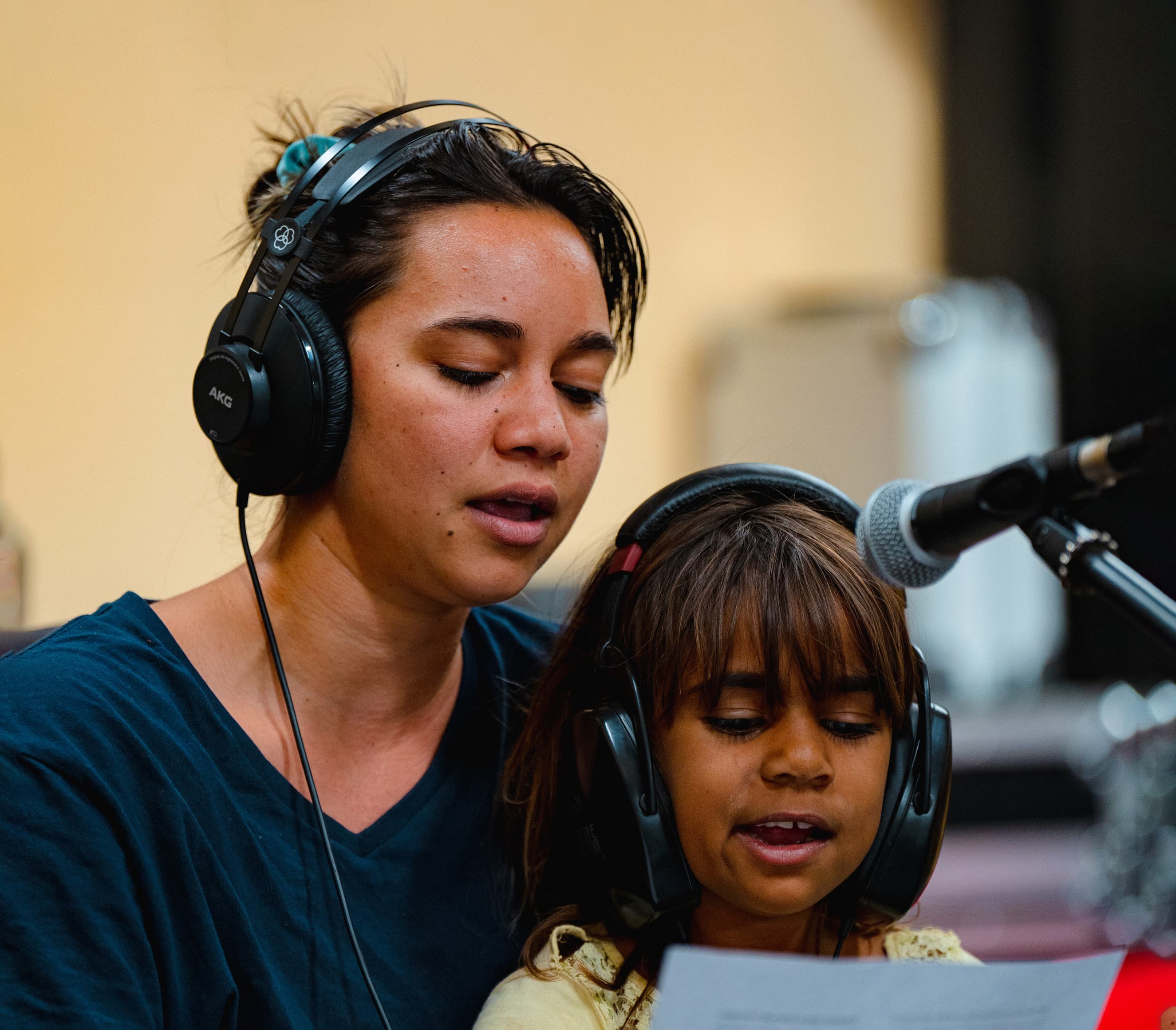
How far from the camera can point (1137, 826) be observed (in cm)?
255

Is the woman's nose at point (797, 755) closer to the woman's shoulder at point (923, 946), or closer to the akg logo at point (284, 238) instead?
the woman's shoulder at point (923, 946)

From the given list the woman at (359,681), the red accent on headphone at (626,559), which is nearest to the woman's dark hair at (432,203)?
the woman at (359,681)

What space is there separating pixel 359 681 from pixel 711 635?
293mm

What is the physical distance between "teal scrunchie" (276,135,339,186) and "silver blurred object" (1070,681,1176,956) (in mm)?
2204

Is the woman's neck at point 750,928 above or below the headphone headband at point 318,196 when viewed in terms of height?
below

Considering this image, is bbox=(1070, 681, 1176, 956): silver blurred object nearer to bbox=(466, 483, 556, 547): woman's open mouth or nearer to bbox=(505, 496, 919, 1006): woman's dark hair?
bbox=(505, 496, 919, 1006): woman's dark hair

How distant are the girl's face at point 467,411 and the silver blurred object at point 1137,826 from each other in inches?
80.5

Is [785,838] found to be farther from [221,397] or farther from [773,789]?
[221,397]

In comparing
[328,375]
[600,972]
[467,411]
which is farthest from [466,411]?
[600,972]

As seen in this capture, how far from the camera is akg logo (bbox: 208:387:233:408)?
90 centimetres

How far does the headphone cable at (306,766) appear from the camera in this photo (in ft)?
2.85

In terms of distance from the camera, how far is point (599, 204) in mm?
1048

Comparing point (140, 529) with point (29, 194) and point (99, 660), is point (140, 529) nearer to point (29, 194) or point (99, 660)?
point (29, 194)

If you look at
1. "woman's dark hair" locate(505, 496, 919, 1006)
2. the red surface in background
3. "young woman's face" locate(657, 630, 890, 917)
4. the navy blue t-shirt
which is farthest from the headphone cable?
the red surface in background
